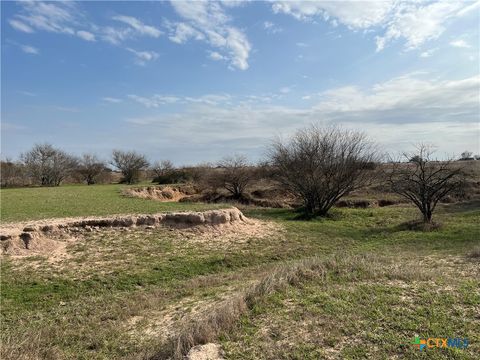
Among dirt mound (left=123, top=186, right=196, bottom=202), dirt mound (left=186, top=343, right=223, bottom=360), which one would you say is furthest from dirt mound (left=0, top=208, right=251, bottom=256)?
dirt mound (left=123, top=186, right=196, bottom=202)

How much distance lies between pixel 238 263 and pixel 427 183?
11.3 meters

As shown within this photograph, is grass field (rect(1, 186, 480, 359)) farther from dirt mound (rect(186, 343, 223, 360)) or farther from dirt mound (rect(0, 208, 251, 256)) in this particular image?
dirt mound (rect(0, 208, 251, 256))

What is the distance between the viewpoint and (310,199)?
69.2ft

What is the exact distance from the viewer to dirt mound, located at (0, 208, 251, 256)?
35.9ft

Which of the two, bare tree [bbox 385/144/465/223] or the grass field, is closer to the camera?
the grass field

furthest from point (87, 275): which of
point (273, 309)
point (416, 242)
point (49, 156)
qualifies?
point (49, 156)

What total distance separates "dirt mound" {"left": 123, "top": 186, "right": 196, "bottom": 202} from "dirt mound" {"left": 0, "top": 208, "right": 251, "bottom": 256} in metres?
16.4

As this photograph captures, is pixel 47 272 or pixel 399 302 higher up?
pixel 399 302

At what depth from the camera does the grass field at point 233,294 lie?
14.0 ft

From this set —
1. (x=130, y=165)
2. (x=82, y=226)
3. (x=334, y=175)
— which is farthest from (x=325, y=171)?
(x=130, y=165)

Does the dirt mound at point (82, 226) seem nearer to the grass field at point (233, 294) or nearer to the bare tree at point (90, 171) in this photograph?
the grass field at point (233, 294)

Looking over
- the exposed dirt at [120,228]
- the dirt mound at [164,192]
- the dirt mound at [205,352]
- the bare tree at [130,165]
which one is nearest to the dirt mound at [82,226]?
the exposed dirt at [120,228]

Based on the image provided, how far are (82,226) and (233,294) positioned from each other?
822cm

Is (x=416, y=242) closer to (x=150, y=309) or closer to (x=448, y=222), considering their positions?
(x=448, y=222)
